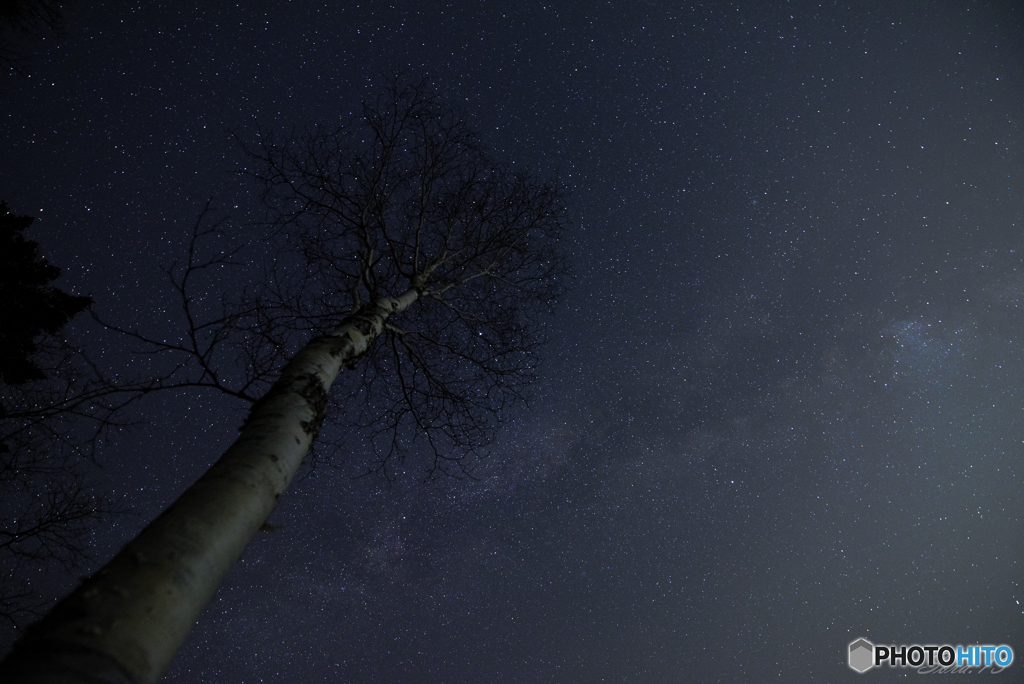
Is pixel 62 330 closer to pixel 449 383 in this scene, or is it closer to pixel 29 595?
pixel 29 595

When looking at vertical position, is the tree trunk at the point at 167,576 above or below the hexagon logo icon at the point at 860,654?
below

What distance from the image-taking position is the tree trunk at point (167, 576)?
3.01 feet

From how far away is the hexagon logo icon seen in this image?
9.80m

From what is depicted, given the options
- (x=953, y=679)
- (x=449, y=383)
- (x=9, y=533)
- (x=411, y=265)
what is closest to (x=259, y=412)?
(x=449, y=383)

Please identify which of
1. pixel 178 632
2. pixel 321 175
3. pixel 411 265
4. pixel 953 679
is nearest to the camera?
pixel 178 632

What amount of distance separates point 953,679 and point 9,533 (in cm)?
11793

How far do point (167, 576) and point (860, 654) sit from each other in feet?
47.4

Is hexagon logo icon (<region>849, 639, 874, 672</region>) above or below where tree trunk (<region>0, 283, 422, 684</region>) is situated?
above

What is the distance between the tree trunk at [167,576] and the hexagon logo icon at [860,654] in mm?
13097

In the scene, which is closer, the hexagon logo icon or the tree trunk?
the tree trunk

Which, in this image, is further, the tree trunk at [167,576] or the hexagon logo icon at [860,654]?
the hexagon logo icon at [860,654]

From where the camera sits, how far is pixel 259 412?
202 centimetres

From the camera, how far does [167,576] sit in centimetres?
115

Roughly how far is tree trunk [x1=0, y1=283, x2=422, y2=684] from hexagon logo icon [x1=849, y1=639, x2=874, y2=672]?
13097 mm
